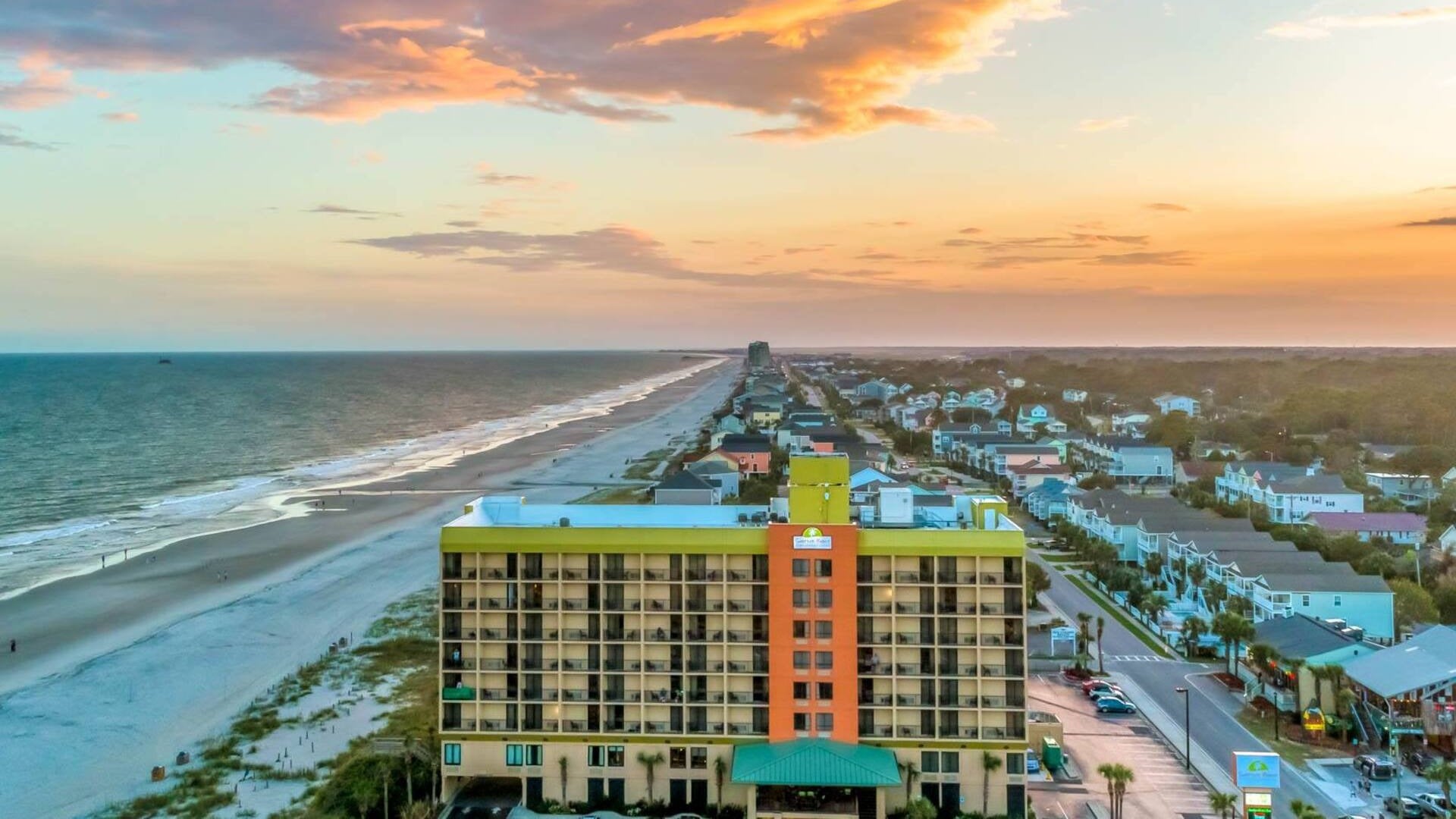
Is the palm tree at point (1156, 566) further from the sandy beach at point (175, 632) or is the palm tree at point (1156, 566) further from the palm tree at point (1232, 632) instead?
the sandy beach at point (175, 632)

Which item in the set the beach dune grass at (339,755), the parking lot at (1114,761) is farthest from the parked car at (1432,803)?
the beach dune grass at (339,755)

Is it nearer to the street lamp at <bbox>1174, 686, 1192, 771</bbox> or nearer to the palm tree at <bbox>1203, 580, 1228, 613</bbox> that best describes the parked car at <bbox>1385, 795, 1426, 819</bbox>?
the street lamp at <bbox>1174, 686, 1192, 771</bbox>

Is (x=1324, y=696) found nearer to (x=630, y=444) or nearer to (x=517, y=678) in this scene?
(x=517, y=678)

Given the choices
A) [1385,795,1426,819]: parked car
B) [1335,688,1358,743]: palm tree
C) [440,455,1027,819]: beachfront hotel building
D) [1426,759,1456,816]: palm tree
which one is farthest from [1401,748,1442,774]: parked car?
[440,455,1027,819]: beachfront hotel building

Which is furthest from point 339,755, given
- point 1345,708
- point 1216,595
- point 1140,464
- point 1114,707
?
point 1140,464

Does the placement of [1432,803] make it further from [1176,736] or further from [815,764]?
[815,764]

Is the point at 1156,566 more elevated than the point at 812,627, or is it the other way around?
the point at 812,627
